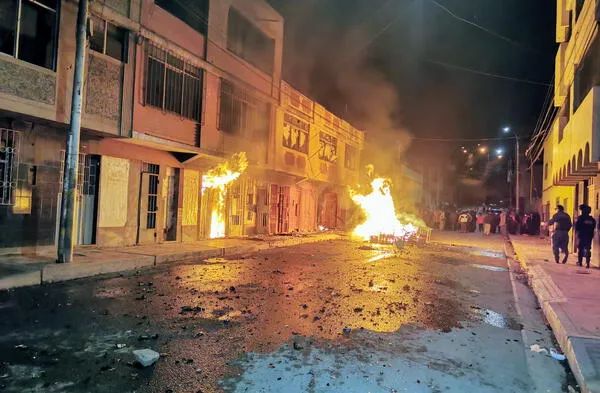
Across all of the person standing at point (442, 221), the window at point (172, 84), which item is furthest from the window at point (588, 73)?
the person standing at point (442, 221)

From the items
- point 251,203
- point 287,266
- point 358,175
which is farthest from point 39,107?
point 358,175

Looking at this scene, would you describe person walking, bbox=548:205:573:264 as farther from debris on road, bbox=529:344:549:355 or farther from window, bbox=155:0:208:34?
window, bbox=155:0:208:34

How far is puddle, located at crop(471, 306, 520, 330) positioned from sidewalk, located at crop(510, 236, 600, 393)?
54 cm

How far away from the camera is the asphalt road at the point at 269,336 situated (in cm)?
354

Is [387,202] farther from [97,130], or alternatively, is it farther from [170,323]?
[170,323]

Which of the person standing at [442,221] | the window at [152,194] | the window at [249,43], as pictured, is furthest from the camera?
the person standing at [442,221]

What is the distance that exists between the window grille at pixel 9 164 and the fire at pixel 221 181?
22.0ft

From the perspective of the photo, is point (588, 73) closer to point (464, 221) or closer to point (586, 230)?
point (586, 230)

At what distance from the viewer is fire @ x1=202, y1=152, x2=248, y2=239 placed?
15.4 metres

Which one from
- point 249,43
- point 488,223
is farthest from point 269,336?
point 488,223

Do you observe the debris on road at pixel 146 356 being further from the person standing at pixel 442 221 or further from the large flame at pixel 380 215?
the person standing at pixel 442 221

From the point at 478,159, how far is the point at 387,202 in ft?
200

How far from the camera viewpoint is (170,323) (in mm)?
5039

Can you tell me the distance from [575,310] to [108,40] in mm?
12092
